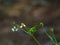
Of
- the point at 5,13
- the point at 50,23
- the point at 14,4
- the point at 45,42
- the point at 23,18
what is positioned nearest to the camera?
the point at 45,42

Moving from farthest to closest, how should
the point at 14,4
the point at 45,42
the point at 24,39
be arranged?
the point at 14,4 → the point at 24,39 → the point at 45,42

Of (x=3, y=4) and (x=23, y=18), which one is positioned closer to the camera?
(x=23, y=18)

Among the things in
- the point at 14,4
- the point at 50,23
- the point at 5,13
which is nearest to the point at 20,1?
the point at 14,4

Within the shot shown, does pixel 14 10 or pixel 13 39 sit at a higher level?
pixel 14 10

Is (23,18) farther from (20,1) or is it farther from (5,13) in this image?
(20,1)

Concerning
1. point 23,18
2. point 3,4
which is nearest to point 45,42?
point 23,18

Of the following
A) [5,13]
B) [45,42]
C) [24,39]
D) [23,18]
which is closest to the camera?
[45,42]

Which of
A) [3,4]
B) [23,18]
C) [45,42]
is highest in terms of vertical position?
[3,4]

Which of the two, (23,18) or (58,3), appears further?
(58,3)

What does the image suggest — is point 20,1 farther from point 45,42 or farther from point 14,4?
point 45,42
